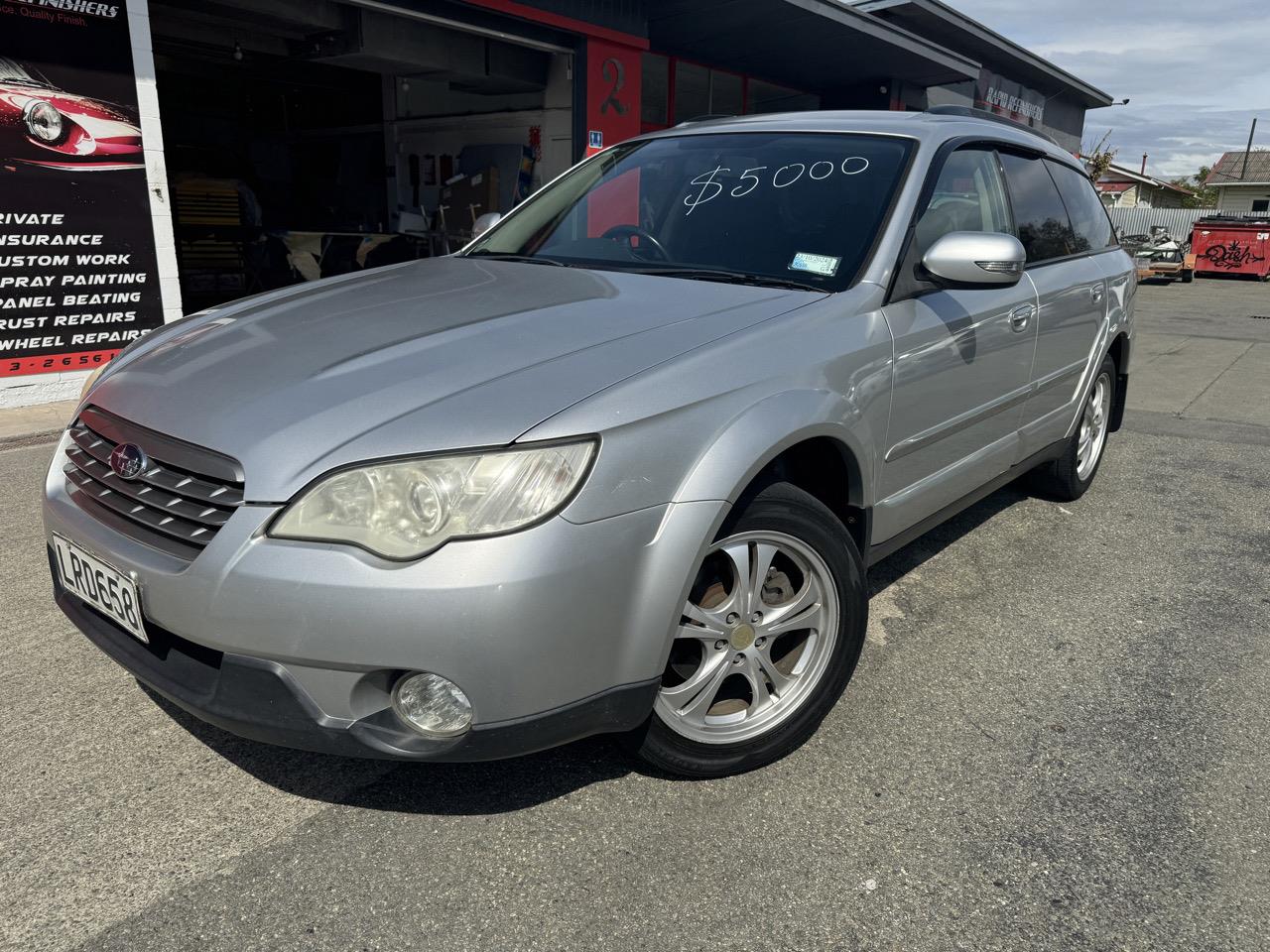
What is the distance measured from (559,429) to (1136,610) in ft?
8.63

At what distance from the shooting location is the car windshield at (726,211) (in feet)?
9.34

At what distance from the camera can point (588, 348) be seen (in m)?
2.17

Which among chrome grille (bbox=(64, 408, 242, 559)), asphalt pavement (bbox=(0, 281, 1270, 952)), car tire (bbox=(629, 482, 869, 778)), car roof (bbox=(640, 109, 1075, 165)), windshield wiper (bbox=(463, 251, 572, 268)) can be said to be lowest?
asphalt pavement (bbox=(0, 281, 1270, 952))

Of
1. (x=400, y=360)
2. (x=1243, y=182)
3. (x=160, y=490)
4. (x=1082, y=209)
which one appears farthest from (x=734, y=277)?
(x=1243, y=182)

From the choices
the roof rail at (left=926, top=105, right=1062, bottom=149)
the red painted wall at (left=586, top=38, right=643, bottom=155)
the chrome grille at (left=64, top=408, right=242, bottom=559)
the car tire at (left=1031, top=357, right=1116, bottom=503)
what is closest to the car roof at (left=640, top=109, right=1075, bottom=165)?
the roof rail at (left=926, top=105, right=1062, bottom=149)

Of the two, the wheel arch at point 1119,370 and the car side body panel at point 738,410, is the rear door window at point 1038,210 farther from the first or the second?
the car side body panel at point 738,410

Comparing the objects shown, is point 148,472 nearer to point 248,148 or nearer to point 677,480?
point 677,480

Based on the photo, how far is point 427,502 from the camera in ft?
5.99

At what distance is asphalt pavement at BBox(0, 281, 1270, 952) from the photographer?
191cm

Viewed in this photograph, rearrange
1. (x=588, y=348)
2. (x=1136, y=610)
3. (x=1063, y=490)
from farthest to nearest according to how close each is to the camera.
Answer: (x=1063, y=490), (x=1136, y=610), (x=588, y=348)

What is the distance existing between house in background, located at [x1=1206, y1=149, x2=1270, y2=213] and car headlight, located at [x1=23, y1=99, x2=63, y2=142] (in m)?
74.2

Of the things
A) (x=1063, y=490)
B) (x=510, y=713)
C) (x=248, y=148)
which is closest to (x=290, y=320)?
(x=510, y=713)

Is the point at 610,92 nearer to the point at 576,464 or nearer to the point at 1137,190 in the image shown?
the point at 576,464

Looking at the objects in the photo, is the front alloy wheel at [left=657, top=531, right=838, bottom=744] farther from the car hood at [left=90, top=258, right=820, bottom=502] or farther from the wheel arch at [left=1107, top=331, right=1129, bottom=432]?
the wheel arch at [left=1107, top=331, right=1129, bottom=432]
